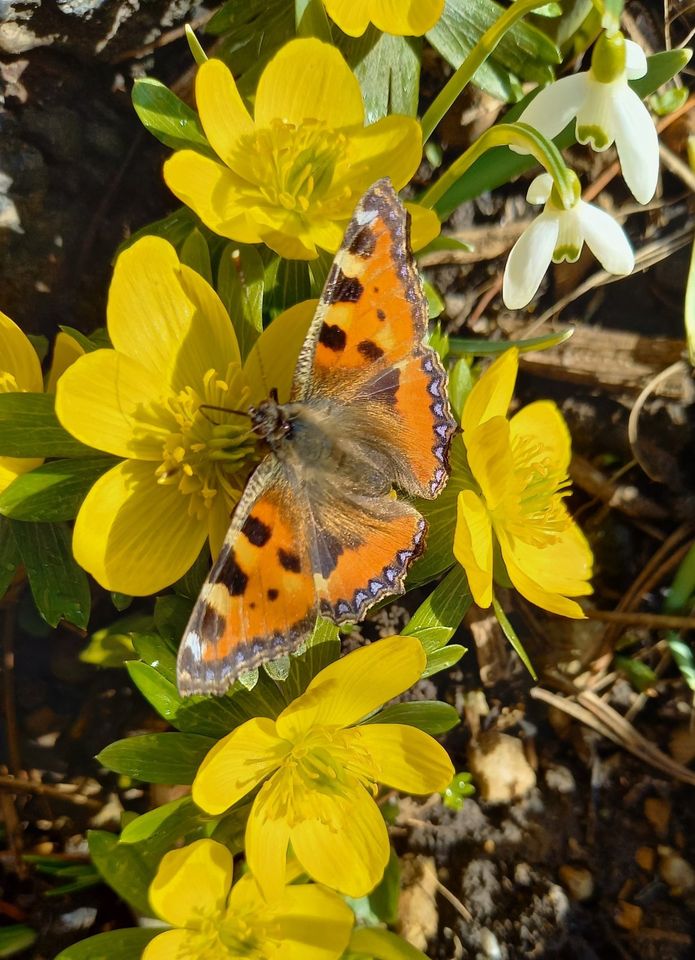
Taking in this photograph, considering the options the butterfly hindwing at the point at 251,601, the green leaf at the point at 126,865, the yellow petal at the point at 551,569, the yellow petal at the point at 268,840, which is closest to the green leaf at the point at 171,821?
the green leaf at the point at 126,865

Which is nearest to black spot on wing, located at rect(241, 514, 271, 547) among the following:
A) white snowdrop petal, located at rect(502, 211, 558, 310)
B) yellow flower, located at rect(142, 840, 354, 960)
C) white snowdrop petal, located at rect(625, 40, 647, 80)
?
yellow flower, located at rect(142, 840, 354, 960)

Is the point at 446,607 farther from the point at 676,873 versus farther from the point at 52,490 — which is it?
the point at 676,873

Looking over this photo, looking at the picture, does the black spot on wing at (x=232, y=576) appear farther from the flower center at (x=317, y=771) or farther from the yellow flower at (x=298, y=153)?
the yellow flower at (x=298, y=153)

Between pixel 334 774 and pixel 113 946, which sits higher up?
pixel 334 774

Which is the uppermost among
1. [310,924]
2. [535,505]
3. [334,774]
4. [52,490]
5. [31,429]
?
[31,429]

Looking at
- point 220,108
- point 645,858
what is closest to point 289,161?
point 220,108

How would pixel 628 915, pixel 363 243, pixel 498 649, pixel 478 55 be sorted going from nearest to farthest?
pixel 363 243 → pixel 478 55 → pixel 628 915 → pixel 498 649

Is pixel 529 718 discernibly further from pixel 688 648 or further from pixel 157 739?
pixel 157 739

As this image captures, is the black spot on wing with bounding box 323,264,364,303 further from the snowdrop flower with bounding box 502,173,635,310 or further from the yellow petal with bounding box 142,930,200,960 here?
the yellow petal with bounding box 142,930,200,960
